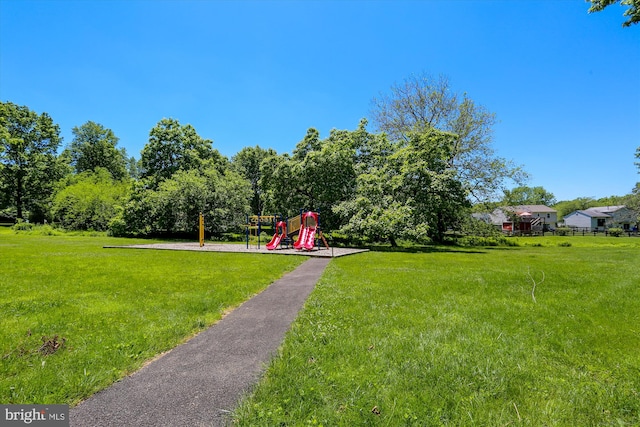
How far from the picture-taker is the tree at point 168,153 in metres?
33.9

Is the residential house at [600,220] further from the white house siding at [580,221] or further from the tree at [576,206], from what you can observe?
the tree at [576,206]

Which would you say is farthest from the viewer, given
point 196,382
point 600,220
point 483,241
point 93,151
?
point 600,220

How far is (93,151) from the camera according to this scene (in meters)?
52.8

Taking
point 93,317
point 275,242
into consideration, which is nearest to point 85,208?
point 275,242

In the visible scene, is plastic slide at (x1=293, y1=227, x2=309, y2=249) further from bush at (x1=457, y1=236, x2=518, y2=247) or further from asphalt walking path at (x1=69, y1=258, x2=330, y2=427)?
bush at (x1=457, y1=236, x2=518, y2=247)

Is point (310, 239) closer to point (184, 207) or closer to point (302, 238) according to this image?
point (302, 238)

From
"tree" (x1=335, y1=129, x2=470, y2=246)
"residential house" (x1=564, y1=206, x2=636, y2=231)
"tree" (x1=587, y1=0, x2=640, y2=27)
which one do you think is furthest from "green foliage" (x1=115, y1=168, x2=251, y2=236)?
"residential house" (x1=564, y1=206, x2=636, y2=231)

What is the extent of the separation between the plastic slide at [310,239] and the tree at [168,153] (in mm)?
18825

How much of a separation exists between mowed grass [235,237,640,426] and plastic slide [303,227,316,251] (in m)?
11.4

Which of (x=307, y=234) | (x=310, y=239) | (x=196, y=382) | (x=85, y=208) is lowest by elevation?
(x=196, y=382)

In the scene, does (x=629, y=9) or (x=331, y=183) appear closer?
Result: (x=629, y=9)

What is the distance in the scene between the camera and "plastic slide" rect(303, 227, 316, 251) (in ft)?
59.5

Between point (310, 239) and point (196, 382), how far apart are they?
15391mm

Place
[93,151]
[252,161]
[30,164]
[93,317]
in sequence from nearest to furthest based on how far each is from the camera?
[93,317], [30,164], [252,161], [93,151]
